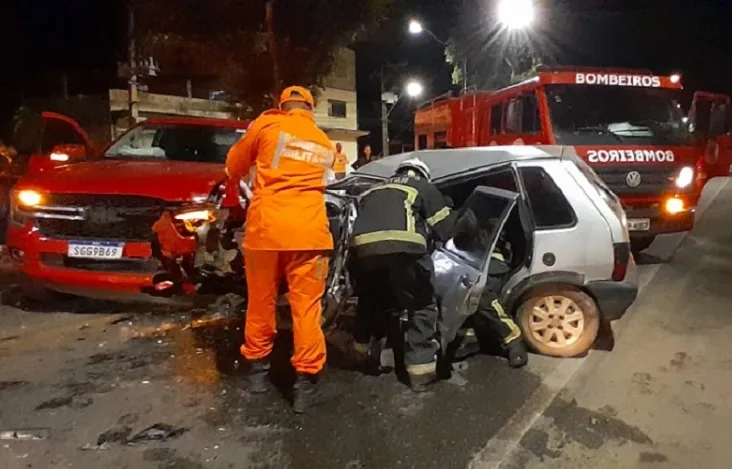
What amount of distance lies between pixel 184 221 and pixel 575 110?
5.06 m

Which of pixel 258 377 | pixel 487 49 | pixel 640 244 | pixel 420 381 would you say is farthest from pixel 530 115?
pixel 487 49

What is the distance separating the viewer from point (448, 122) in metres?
13.3

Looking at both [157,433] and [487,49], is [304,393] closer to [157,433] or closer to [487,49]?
[157,433]

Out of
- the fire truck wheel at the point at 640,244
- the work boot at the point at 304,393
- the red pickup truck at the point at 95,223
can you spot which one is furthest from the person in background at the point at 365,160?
the work boot at the point at 304,393

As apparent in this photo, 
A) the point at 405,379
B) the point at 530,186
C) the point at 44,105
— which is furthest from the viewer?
the point at 44,105

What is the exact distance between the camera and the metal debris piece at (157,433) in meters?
3.71

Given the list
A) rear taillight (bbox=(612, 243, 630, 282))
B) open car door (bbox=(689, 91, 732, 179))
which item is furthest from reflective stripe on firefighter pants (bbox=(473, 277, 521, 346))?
open car door (bbox=(689, 91, 732, 179))

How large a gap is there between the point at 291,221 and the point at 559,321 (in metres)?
2.17

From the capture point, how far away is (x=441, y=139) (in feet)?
45.9

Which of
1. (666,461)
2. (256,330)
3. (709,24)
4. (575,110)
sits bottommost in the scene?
(666,461)

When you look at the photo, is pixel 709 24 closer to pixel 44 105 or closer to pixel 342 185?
pixel 44 105

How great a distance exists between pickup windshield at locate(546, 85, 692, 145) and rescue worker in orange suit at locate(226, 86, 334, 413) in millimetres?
4957

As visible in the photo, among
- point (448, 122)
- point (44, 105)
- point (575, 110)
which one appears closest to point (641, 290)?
point (575, 110)

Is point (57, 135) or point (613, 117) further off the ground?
point (613, 117)
